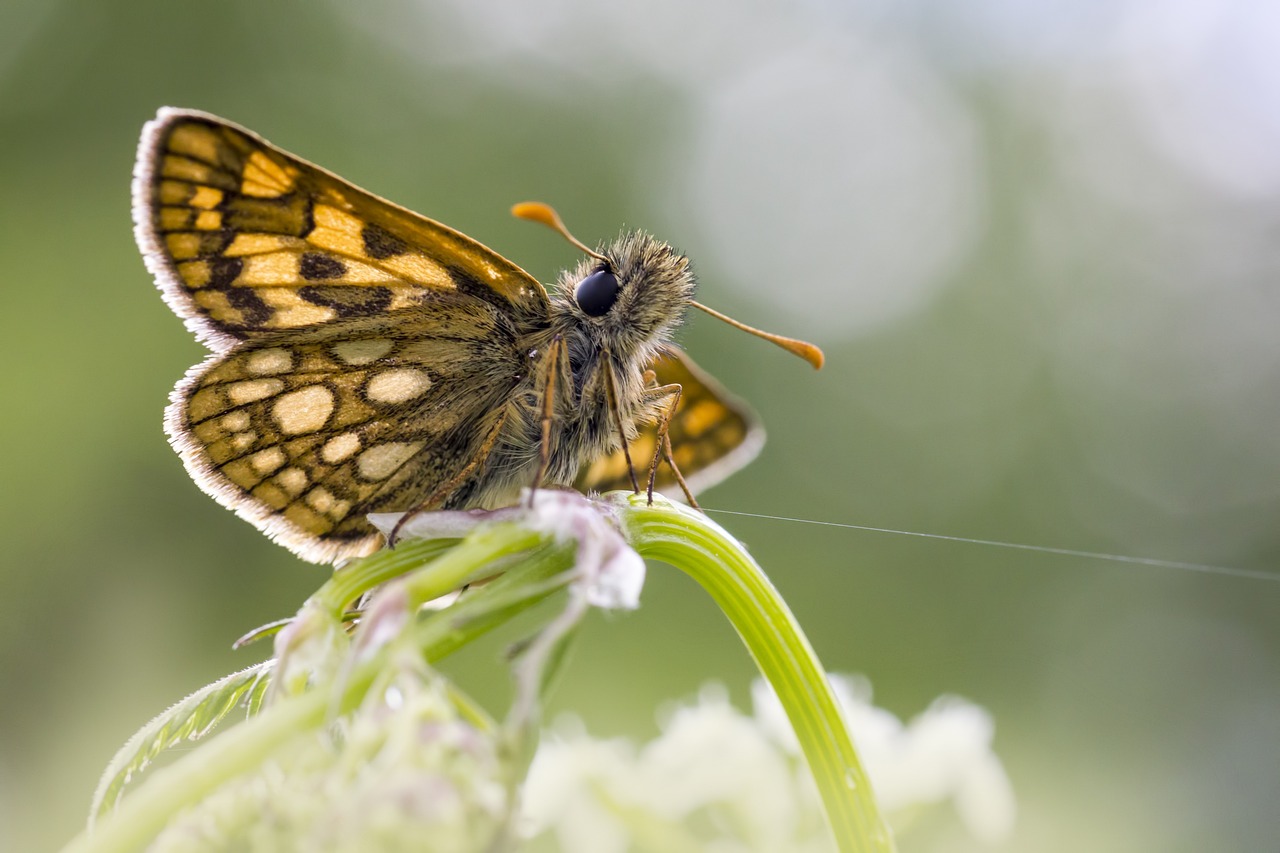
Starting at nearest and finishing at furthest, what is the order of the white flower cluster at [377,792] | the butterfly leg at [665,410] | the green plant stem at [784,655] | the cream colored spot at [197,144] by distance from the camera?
the white flower cluster at [377,792]
the green plant stem at [784,655]
the cream colored spot at [197,144]
the butterfly leg at [665,410]

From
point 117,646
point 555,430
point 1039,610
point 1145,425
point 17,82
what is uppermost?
point 17,82

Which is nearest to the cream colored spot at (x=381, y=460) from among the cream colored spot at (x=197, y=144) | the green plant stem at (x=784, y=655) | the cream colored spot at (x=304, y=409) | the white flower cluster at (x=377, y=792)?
the cream colored spot at (x=304, y=409)

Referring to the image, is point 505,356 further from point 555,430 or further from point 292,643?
point 292,643

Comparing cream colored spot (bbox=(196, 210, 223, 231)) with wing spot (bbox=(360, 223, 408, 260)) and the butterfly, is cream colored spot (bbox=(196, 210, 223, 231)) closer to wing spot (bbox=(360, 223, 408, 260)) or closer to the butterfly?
the butterfly

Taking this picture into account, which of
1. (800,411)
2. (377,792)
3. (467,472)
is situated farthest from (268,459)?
(800,411)

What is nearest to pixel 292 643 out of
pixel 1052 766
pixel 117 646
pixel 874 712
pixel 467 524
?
pixel 467 524

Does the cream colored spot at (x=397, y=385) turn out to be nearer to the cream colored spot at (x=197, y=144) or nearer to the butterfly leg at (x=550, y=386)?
the butterfly leg at (x=550, y=386)
